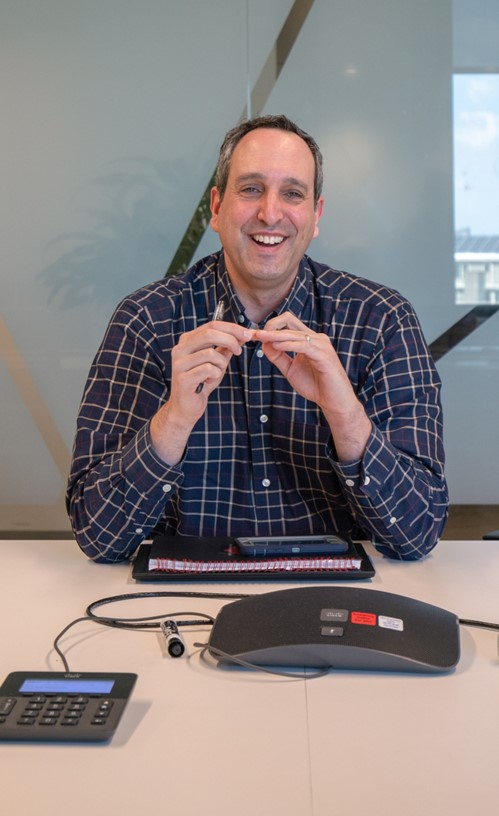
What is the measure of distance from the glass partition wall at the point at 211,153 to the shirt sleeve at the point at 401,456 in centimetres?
182

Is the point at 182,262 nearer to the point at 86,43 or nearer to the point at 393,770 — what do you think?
the point at 86,43

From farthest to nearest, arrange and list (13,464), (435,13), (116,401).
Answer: (13,464)
(435,13)
(116,401)

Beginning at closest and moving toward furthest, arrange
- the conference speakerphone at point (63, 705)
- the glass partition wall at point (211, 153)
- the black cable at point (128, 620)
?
the conference speakerphone at point (63, 705) → the black cable at point (128, 620) → the glass partition wall at point (211, 153)

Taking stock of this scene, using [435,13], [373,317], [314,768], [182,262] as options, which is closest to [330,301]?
[373,317]

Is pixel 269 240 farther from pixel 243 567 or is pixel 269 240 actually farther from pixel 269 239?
pixel 243 567

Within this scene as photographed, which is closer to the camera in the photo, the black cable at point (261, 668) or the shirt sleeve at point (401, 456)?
the black cable at point (261, 668)

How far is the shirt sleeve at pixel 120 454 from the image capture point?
1688 mm

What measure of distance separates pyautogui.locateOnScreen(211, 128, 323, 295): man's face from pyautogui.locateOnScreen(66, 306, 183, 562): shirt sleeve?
0.27m

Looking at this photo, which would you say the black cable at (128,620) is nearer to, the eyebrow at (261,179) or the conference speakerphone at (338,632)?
the conference speakerphone at (338,632)

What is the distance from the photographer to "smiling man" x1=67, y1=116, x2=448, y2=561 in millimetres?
1714

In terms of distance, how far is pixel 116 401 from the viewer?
6.32ft

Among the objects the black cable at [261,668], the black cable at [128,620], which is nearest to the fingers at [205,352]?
the black cable at [128,620]

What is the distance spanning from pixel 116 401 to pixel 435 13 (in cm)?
252

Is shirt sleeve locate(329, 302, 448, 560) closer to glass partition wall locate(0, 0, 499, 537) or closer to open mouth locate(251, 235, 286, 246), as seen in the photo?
open mouth locate(251, 235, 286, 246)
